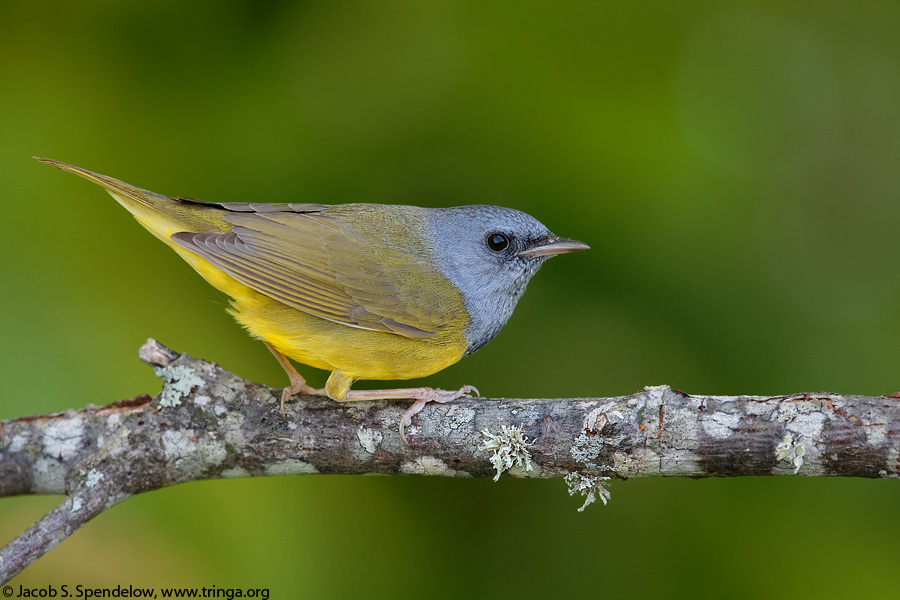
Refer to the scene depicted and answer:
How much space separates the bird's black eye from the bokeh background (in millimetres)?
393

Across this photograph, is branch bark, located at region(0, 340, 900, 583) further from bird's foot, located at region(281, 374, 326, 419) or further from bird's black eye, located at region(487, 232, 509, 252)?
bird's black eye, located at region(487, 232, 509, 252)

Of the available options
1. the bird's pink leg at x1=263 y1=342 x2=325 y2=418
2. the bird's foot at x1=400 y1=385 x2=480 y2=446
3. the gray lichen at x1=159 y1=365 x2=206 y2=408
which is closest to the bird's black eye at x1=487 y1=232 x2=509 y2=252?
the bird's foot at x1=400 y1=385 x2=480 y2=446

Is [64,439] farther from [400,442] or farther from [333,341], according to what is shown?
[400,442]

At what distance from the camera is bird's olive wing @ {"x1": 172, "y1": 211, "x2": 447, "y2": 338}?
354 cm

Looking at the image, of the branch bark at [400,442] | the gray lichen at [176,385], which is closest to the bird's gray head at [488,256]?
the branch bark at [400,442]

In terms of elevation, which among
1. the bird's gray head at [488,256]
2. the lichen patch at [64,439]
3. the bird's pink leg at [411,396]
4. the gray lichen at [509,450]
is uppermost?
the bird's gray head at [488,256]

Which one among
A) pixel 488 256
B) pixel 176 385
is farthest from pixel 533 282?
pixel 176 385

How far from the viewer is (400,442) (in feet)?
10.3

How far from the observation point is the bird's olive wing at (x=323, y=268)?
354 cm

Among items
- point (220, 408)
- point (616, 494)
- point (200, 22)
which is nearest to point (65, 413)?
point (220, 408)

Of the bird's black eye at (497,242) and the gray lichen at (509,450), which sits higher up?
the bird's black eye at (497,242)

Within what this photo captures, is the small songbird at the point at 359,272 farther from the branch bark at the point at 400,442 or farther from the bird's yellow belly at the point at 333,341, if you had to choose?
the branch bark at the point at 400,442

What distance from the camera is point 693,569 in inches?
144

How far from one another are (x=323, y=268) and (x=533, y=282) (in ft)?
3.91
